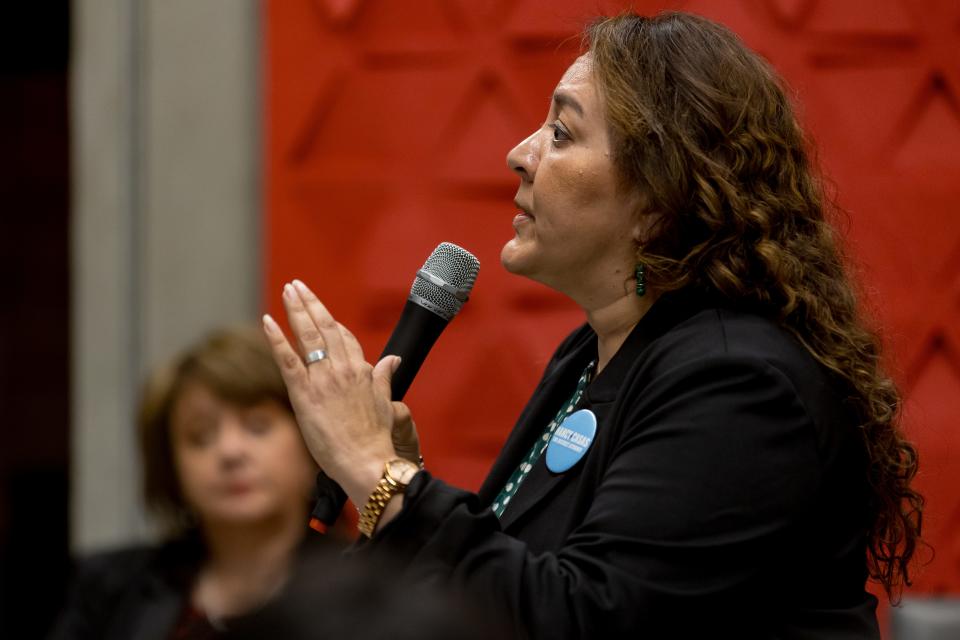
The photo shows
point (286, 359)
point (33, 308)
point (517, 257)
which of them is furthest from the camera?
point (33, 308)

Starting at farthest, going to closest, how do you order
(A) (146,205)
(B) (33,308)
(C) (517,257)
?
(B) (33,308) < (A) (146,205) < (C) (517,257)

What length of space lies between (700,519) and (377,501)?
0.35m

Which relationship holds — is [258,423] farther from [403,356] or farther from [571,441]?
[571,441]

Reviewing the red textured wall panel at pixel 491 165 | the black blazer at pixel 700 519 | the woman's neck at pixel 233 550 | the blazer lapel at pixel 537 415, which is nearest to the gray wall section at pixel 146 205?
the red textured wall panel at pixel 491 165

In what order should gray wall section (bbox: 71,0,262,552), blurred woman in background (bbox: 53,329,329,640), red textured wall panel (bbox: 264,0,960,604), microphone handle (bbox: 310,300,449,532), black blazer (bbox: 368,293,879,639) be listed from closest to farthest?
black blazer (bbox: 368,293,879,639), microphone handle (bbox: 310,300,449,532), blurred woman in background (bbox: 53,329,329,640), red textured wall panel (bbox: 264,0,960,604), gray wall section (bbox: 71,0,262,552)

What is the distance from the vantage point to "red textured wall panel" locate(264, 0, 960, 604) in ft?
11.5

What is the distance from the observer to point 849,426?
4.95 feet

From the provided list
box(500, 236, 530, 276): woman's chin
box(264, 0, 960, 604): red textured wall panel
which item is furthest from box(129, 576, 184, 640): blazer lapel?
box(264, 0, 960, 604): red textured wall panel

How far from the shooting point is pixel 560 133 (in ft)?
5.69

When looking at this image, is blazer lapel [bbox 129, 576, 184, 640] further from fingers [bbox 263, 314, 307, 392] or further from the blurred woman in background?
fingers [bbox 263, 314, 307, 392]

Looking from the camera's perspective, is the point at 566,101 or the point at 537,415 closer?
the point at 566,101

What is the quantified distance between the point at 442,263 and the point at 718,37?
0.45 m

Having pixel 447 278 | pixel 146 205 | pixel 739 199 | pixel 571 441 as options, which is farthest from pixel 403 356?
pixel 146 205

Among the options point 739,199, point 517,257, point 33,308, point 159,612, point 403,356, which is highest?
point 739,199
